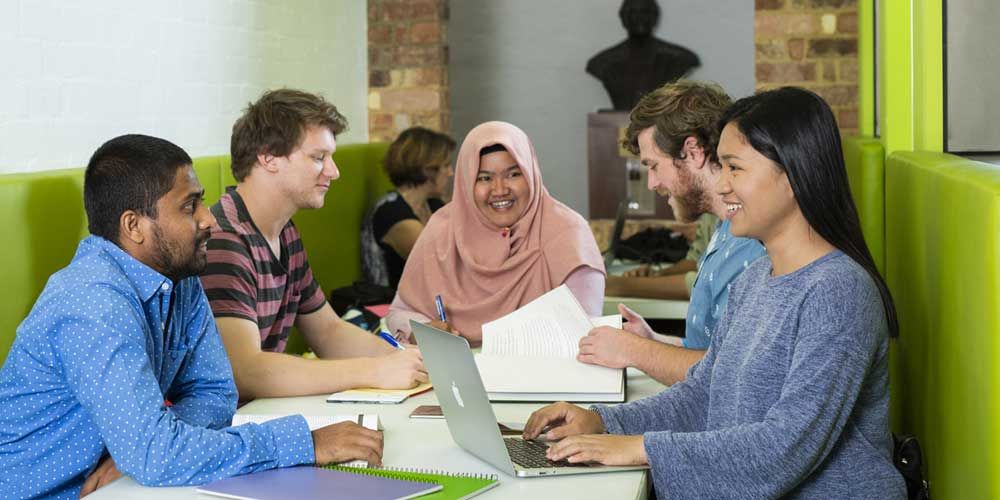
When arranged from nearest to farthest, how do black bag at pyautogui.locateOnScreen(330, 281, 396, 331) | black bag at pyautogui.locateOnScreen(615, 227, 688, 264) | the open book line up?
the open book
black bag at pyautogui.locateOnScreen(330, 281, 396, 331)
black bag at pyautogui.locateOnScreen(615, 227, 688, 264)

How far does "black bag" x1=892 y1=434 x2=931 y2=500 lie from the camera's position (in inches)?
72.0

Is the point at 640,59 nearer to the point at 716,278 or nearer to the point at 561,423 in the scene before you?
the point at 716,278

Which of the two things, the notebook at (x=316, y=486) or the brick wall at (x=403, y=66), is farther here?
the brick wall at (x=403, y=66)

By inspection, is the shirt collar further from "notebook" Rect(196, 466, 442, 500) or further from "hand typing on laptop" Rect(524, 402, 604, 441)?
"hand typing on laptop" Rect(524, 402, 604, 441)

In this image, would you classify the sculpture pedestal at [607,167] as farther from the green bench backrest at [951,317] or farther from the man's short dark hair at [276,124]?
the green bench backrest at [951,317]

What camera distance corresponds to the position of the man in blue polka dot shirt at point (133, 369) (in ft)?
5.75

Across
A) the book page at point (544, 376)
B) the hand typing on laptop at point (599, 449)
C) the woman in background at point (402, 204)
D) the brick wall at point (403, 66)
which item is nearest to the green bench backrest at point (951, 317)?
the hand typing on laptop at point (599, 449)

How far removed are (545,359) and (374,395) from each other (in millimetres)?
394

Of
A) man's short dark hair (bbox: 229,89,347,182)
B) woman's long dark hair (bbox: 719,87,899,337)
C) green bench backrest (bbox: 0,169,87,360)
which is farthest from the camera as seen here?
man's short dark hair (bbox: 229,89,347,182)

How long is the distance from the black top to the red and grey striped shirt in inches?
80.3

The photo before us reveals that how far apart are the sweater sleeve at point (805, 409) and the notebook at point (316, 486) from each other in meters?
0.43

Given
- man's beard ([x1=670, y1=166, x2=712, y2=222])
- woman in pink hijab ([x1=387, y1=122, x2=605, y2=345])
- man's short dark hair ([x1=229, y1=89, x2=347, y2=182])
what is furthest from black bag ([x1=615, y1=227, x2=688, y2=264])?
man's beard ([x1=670, y1=166, x2=712, y2=222])

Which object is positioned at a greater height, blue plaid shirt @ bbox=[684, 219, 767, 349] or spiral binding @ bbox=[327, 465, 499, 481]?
blue plaid shirt @ bbox=[684, 219, 767, 349]

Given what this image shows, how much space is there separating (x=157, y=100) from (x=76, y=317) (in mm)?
2191
